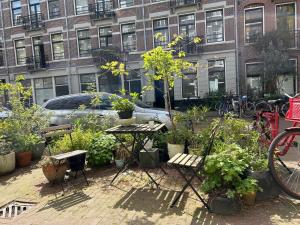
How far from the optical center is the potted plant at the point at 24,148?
6270 mm

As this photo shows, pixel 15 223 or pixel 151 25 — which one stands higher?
pixel 151 25

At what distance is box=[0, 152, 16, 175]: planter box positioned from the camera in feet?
18.9

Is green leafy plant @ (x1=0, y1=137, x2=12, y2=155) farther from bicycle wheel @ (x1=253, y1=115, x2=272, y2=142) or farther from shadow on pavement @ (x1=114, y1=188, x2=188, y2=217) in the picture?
bicycle wheel @ (x1=253, y1=115, x2=272, y2=142)

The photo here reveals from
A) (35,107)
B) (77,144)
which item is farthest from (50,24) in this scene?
(77,144)

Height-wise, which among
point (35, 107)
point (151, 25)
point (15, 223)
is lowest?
point (15, 223)

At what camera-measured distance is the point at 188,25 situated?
18.0 metres

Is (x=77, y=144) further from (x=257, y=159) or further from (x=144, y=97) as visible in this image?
(x=144, y=97)

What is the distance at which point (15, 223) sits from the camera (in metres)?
3.70

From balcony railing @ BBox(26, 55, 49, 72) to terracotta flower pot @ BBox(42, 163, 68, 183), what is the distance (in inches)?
714

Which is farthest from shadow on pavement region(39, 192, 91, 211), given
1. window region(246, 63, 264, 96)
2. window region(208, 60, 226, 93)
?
window region(246, 63, 264, 96)

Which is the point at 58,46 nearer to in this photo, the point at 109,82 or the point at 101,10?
the point at 101,10

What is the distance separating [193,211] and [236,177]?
2.31 feet

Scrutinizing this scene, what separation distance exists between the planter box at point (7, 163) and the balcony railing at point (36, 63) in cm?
1683

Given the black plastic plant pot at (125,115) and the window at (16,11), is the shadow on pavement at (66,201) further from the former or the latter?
the window at (16,11)
